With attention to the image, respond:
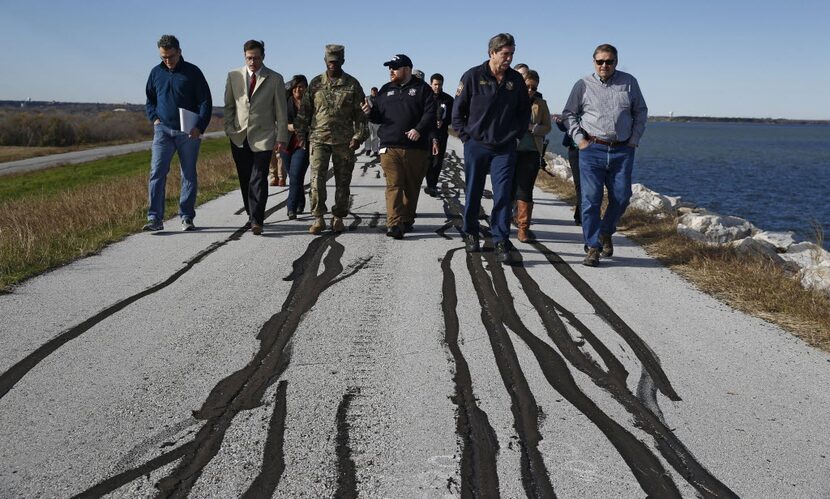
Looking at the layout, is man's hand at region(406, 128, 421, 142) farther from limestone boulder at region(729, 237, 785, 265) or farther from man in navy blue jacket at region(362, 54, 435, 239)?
limestone boulder at region(729, 237, 785, 265)

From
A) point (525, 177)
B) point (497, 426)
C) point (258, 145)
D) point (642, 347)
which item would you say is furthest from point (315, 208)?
point (497, 426)

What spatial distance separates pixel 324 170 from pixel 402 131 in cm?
113

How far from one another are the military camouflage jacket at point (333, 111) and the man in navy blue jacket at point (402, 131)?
249mm

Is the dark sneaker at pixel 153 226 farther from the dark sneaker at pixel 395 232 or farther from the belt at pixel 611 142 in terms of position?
the belt at pixel 611 142

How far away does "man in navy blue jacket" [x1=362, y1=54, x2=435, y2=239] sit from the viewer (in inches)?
329

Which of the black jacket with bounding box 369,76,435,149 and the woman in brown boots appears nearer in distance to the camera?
the black jacket with bounding box 369,76,435,149

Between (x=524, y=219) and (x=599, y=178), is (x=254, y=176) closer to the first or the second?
(x=524, y=219)

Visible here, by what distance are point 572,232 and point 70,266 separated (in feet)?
20.1

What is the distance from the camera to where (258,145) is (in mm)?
8648

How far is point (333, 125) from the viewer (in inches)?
337

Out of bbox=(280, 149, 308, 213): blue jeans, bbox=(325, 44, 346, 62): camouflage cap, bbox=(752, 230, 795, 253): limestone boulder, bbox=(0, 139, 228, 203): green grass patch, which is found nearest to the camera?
bbox=(325, 44, 346, 62): camouflage cap

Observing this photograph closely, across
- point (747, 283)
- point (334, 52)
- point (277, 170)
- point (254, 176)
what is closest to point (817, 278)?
point (747, 283)

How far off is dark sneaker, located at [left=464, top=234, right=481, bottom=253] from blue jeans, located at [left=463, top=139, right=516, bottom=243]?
0.26 metres

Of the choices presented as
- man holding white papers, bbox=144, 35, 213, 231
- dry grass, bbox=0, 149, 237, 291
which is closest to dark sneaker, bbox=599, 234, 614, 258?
man holding white papers, bbox=144, 35, 213, 231
